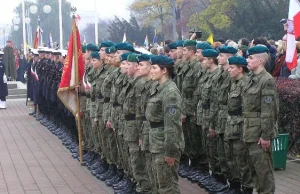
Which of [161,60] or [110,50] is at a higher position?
[110,50]

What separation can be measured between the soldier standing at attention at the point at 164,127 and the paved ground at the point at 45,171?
6.74ft

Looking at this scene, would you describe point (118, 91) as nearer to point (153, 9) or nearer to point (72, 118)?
point (72, 118)

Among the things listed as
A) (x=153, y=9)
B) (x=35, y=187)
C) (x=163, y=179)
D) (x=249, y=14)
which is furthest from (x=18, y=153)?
(x=153, y=9)

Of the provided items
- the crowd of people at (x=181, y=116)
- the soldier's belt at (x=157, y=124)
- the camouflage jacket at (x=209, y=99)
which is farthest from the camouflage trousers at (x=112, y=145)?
the soldier's belt at (x=157, y=124)

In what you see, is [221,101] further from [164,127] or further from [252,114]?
[164,127]

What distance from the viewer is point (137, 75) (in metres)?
8.55

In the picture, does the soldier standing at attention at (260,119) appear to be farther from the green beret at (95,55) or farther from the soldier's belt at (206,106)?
the green beret at (95,55)

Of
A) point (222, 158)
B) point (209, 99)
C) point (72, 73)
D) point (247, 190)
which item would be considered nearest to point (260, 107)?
point (247, 190)

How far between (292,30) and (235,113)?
3310 millimetres

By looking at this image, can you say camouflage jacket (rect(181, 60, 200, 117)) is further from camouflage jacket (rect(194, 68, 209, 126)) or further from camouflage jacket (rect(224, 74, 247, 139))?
camouflage jacket (rect(224, 74, 247, 139))

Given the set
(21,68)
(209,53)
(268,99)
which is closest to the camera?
(268,99)

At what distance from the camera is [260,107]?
24.7 ft

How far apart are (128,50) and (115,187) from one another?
1931mm

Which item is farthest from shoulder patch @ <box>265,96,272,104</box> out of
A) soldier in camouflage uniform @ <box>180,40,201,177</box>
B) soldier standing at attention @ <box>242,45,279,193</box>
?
soldier in camouflage uniform @ <box>180,40,201,177</box>
